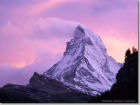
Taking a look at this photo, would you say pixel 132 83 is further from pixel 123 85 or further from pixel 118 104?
pixel 118 104

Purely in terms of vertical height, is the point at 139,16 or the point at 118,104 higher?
the point at 139,16

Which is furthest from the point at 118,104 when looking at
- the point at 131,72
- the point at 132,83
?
the point at 131,72

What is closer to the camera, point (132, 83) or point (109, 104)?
point (109, 104)

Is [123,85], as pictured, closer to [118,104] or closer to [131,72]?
[131,72]

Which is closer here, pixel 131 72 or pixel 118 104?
pixel 118 104

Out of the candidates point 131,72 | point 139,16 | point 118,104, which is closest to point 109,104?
point 118,104

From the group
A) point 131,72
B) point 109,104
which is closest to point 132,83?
point 131,72

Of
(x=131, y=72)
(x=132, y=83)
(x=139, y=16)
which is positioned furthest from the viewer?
(x=131, y=72)

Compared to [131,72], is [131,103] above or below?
below

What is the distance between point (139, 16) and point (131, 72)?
276ft

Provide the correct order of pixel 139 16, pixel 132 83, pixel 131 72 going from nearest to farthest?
pixel 139 16 → pixel 132 83 → pixel 131 72

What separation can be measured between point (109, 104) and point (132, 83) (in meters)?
62.2

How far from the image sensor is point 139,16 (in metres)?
117

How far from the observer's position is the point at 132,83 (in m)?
182
